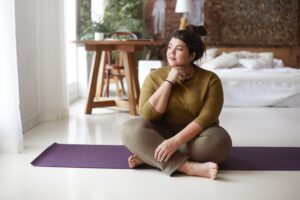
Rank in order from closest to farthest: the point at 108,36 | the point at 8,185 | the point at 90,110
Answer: the point at 8,185 → the point at 90,110 → the point at 108,36

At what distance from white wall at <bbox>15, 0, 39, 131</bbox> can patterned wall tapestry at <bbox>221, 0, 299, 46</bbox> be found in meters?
3.85

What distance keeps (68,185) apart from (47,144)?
2.98 feet

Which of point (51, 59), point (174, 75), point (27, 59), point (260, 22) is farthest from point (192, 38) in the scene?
point (260, 22)

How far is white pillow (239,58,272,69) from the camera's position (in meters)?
5.36

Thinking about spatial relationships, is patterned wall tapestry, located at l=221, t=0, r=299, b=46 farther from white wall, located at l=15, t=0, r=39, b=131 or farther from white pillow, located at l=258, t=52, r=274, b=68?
white wall, located at l=15, t=0, r=39, b=131

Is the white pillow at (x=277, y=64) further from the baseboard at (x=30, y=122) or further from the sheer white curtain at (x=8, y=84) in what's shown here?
the sheer white curtain at (x=8, y=84)

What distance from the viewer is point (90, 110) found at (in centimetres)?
411

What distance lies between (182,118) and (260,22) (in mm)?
4725

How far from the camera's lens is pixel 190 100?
2.27 m

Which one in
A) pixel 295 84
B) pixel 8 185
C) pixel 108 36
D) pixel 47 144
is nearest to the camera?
pixel 8 185

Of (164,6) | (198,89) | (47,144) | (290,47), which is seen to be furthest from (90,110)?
(290,47)

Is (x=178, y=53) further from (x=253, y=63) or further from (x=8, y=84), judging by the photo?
(x=253, y=63)

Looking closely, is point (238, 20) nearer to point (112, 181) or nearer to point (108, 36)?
point (108, 36)

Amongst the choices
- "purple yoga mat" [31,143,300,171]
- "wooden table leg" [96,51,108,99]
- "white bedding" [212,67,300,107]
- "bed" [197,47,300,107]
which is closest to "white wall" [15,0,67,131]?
"wooden table leg" [96,51,108,99]
